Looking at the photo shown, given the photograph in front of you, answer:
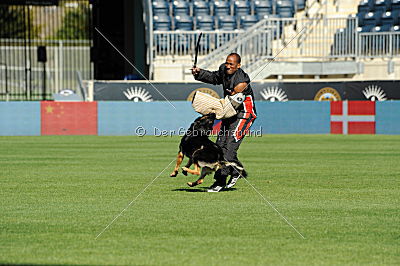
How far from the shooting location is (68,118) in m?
26.4

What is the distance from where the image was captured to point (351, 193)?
11219 mm

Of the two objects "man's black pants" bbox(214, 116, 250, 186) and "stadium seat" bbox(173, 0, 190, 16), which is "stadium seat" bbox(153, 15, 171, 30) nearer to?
"stadium seat" bbox(173, 0, 190, 16)

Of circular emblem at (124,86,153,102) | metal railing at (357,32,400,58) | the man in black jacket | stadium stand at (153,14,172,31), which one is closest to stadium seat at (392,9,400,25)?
metal railing at (357,32,400,58)

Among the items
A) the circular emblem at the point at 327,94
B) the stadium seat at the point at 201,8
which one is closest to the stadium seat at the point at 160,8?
→ the stadium seat at the point at 201,8

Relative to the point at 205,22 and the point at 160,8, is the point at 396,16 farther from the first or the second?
the point at 160,8

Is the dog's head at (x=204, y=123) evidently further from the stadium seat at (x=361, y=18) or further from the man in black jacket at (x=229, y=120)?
the stadium seat at (x=361, y=18)

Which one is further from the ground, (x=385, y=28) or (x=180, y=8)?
(x=180, y=8)

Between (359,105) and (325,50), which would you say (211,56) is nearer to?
(325,50)

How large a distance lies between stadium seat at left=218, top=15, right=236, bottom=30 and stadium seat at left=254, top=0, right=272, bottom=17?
3.92ft

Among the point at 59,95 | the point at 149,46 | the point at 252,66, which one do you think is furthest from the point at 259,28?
the point at 59,95

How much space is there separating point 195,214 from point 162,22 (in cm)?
2552

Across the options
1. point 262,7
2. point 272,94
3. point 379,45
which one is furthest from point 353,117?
point 262,7

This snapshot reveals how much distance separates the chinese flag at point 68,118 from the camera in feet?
86.2

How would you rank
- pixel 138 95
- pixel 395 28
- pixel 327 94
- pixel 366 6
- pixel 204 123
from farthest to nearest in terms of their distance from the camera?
pixel 366 6
pixel 395 28
pixel 138 95
pixel 327 94
pixel 204 123
